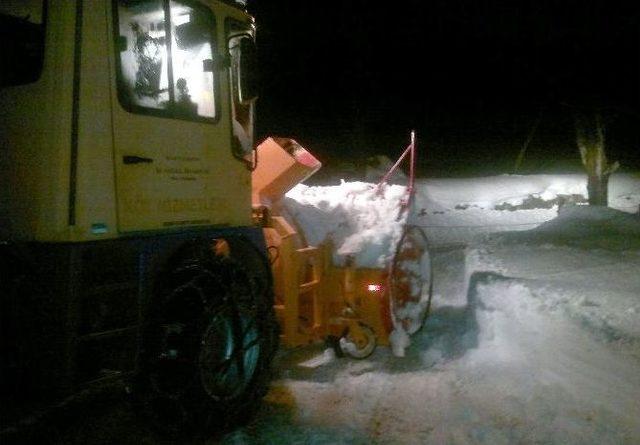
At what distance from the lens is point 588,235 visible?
43.1 ft

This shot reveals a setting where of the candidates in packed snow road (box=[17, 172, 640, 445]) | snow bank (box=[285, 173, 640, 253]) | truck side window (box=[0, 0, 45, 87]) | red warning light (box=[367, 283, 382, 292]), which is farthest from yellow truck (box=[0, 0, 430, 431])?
snow bank (box=[285, 173, 640, 253])

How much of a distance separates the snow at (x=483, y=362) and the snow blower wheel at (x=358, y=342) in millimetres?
117

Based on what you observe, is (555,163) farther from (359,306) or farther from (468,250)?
(359,306)

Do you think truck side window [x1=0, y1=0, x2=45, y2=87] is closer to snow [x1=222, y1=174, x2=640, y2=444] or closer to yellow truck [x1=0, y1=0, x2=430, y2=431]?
yellow truck [x1=0, y1=0, x2=430, y2=431]

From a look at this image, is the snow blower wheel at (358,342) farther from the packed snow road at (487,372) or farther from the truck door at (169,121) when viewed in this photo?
the truck door at (169,121)

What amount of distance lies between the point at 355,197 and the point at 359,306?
1337 millimetres

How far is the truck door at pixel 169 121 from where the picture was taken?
412 cm

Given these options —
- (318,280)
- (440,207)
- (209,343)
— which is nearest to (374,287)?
(318,280)

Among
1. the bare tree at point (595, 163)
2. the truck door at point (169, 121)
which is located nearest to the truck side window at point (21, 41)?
the truck door at point (169, 121)

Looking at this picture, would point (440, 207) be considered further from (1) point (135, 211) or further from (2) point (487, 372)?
(1) point (135, 211)

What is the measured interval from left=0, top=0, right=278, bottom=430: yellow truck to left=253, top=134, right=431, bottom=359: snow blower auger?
34.1 inches

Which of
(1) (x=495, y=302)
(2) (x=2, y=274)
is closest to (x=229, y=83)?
(2) (x=2, y=274)

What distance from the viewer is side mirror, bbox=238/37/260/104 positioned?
16.3ft

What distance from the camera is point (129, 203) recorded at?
4141 mm
